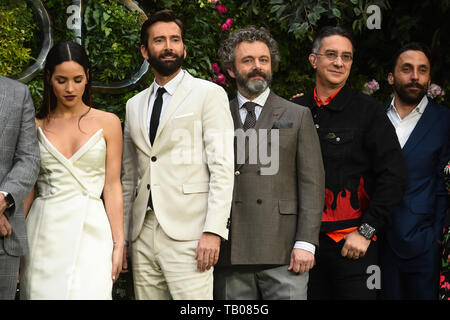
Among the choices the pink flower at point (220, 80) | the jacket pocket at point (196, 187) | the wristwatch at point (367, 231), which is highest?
the pink flower at point (220, 80)

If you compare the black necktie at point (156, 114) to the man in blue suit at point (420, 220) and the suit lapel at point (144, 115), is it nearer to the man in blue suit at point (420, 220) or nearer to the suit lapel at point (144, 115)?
the suit lapel at point (144, 115)

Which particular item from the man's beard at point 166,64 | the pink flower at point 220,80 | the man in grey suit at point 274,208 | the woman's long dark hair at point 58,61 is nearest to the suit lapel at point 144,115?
the man's beard at point 166,64

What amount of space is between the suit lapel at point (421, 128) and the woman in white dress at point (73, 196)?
177 cm

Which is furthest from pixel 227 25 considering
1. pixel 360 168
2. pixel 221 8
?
pixel 360 168

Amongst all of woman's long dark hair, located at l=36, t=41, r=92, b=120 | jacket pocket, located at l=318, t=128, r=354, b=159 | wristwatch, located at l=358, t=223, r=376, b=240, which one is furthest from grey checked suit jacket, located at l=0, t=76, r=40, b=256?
wristwatch, located at l=358, t=223, r=376, b=240

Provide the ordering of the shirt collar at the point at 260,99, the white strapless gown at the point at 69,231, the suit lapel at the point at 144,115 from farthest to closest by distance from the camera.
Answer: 1. the shirt collar at the point at 260,99
2. the suit lapel at the point at 144,115
3. the white strapless gown at the point at 69,231

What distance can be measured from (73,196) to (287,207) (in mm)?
1147

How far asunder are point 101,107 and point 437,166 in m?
2.31

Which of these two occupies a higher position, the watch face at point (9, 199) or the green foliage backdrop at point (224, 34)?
the green foliage backdrop at point (224, 34)

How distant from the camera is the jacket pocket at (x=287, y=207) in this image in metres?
3.58

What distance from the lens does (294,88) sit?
5465 millimetres

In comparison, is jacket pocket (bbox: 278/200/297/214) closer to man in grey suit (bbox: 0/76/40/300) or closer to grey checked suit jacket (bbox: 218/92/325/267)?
grey checked suit jacket (bbox: 218/92/325/267)
